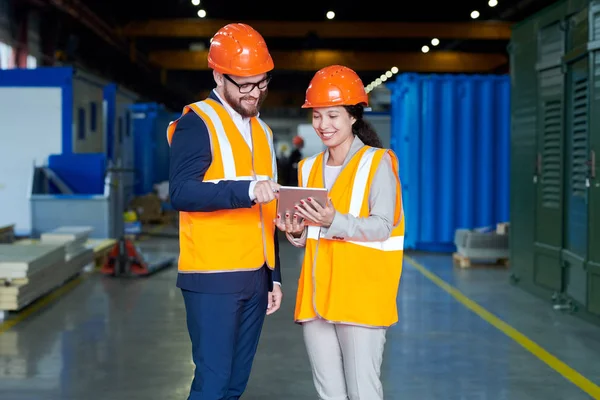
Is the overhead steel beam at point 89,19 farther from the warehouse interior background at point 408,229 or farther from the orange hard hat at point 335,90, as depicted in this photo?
the orange hard hat at point 335,90

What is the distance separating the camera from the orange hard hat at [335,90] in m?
3.22

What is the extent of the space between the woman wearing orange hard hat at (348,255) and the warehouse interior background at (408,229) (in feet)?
6.56

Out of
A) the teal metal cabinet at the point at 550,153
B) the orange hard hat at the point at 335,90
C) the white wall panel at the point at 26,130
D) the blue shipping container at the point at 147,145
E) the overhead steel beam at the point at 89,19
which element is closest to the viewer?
the orange hard hat at the point at 335,90

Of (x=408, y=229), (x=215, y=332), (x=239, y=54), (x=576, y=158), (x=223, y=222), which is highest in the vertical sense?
(x=239, y=54)

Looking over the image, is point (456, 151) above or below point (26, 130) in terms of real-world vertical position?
below

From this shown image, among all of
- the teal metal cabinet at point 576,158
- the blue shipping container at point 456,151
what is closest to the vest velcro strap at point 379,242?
the teal metal cabinet at point 576,158

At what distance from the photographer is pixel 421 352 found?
6.23 metres

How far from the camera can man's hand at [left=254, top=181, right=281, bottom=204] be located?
9.52ft

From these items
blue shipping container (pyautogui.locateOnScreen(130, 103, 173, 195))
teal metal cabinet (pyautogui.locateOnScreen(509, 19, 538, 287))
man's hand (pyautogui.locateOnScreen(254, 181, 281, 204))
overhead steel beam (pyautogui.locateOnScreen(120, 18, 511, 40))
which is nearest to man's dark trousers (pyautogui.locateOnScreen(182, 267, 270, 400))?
man's hand (pyautogui.locateOnScreen(254, 181, 281, 204))

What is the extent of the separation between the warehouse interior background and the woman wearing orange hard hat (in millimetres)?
2000

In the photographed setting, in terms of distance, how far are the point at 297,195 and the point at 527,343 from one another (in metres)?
4.25

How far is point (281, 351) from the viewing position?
246 inches

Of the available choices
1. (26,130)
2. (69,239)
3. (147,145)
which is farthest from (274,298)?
(147,145)

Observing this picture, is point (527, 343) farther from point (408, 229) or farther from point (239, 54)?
point (408, 229)
